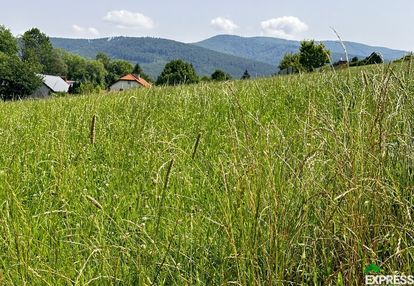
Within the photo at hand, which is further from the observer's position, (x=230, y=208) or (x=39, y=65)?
(x=39, y=65)

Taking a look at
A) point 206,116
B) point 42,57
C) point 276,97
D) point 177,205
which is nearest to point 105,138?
point 206,116

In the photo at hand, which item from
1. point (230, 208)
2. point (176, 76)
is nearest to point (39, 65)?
point (176, 76)

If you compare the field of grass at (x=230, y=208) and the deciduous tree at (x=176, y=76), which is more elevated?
the deciduous tree at (x=176, y=76)

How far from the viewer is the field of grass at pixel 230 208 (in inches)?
63.6

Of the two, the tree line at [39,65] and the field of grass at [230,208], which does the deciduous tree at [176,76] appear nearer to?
the tree line at [39,65]

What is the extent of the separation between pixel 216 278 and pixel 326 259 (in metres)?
0.46

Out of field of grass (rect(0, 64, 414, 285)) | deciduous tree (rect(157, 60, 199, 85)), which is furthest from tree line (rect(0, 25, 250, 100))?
field of grass (rect(0, 64, 414, 285))

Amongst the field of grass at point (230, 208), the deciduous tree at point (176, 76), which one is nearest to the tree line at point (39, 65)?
the deciduous tree at point (176, 76)

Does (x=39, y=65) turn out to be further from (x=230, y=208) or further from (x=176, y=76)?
(x=230, y=208)

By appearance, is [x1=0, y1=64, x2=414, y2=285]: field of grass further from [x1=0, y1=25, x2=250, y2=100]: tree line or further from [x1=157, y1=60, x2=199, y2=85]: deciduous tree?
[x1=0, y1=25, x2=250, y2=100]: tree line

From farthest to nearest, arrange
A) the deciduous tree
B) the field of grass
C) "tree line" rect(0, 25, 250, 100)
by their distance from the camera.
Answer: "tree line" rect(0, 25, 250, 100), the deciduous tree, the field of grass

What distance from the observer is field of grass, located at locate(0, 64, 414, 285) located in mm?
1614

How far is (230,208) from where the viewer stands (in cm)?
203

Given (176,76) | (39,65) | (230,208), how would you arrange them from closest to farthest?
(230,208) → (176,76) → (39,65)
